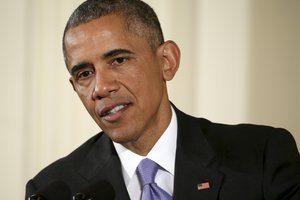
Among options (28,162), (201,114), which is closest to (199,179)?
(201,114)

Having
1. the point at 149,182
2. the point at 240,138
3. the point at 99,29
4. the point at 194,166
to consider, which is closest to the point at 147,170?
the point at 149,182

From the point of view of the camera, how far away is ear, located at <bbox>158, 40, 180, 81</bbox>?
1.59 m

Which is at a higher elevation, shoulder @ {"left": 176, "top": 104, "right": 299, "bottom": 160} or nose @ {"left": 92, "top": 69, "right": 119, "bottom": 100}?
nose @ {"left": 92, "top": 69, "right": 119, "bottom": 100}

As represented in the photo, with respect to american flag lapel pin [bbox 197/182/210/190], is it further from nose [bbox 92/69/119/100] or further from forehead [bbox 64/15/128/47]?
forehead [bbox 64/15/128/47]

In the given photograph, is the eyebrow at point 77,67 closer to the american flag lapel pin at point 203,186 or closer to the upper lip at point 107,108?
the upper lip at point 107,108

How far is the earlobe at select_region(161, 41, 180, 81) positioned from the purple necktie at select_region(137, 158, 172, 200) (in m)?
0.32

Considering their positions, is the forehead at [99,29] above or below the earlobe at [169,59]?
above

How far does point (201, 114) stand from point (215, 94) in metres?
0.12

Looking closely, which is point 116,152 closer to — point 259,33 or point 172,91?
point 172,91

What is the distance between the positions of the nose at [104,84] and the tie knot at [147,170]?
0.31 m

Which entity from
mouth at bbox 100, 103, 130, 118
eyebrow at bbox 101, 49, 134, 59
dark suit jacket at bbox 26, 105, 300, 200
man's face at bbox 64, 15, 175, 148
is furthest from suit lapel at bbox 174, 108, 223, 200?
eyebrow at bbox 101, 49, 134, 59

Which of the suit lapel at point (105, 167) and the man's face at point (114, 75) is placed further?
the suit lapel at point (105, 167)

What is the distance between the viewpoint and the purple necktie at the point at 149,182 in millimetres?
1461

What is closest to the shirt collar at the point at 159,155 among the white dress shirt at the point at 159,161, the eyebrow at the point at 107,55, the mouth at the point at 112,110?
the white dress shirt at the point at 159,161
